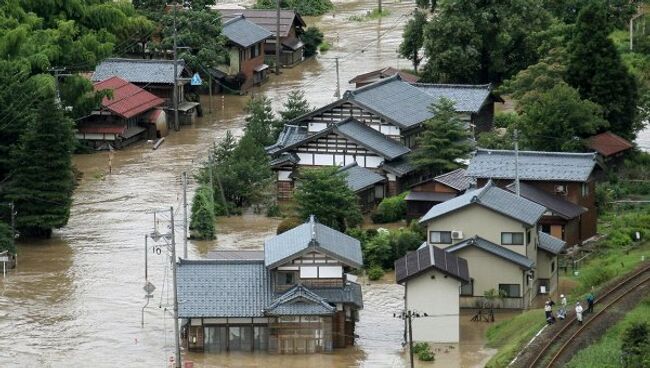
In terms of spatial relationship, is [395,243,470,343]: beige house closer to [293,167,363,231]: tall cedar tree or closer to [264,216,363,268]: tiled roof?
[264,216,363,268]: tiled roof

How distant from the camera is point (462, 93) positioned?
61250 mm

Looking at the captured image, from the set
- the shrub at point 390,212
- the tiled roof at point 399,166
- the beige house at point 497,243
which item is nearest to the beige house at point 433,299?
the beige house at point 497,243

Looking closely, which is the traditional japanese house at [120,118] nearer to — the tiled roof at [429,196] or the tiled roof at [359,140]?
the tiled roof at [359,140]

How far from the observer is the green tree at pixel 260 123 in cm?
5784

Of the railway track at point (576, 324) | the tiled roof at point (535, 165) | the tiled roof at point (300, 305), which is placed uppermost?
the tiled roof at point (535, 165)

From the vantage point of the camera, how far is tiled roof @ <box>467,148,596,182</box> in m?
49.3

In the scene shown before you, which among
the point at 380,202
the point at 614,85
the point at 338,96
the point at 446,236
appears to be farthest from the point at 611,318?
the point at 338,96

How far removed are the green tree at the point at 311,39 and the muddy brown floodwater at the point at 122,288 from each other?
11.8 meters

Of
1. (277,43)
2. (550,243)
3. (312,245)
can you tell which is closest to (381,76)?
(277,43)

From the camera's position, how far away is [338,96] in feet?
224

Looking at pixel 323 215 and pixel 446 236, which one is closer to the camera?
pixel 446 236

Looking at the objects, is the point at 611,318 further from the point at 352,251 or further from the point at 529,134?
the point at 529,134

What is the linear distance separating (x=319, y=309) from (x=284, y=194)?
14363 millimetres

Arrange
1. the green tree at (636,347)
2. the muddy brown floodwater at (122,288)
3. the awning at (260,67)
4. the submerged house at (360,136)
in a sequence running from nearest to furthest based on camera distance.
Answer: the green tree at (636,347), the muddy brown floodwater at (122,288), the submerged house at (360,136), the awning at (260,67)
